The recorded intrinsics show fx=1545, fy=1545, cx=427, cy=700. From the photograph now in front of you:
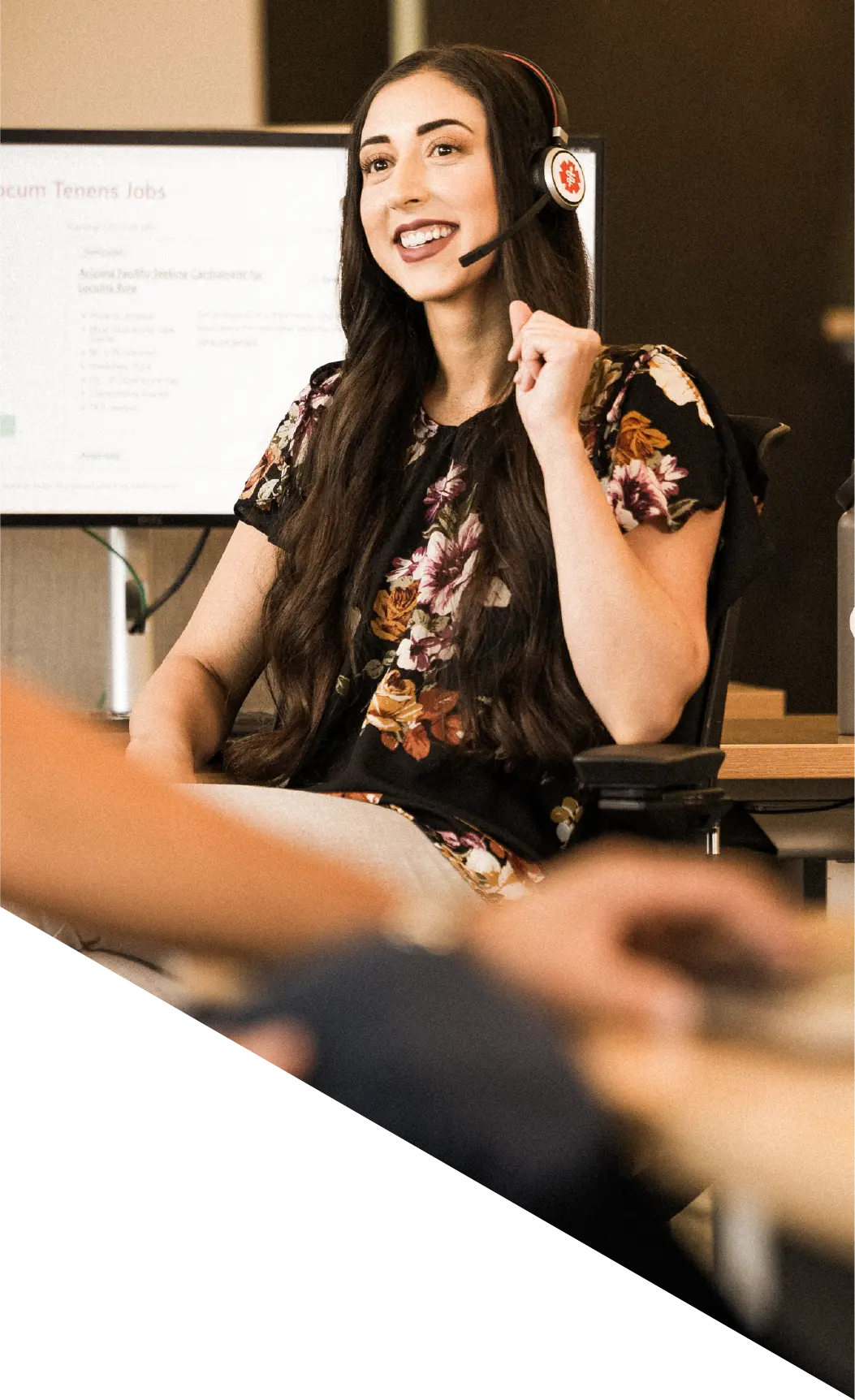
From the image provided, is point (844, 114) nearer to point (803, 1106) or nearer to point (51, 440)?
point (51, 440)

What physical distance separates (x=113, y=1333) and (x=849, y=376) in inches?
112

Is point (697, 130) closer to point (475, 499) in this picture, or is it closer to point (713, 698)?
point (475, 499)

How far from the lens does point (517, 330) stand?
150 cm

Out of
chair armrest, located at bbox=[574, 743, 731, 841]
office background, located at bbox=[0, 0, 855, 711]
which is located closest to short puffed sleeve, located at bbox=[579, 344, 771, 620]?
chair armrest, located at bbox=[574, 743, 731, 841]

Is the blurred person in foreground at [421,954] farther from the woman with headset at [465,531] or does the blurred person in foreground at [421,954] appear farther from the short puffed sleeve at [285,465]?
the short puffed sleeve at [285,465]

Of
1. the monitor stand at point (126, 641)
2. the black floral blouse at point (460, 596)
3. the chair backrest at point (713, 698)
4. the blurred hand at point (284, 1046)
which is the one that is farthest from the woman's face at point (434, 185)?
the blurred hand at point (284, 1046)

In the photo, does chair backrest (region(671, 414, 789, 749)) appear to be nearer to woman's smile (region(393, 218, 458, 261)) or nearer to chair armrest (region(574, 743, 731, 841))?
chair armrest (region(574, 743, 731, 841))

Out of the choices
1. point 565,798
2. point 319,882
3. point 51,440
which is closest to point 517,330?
point 565,798

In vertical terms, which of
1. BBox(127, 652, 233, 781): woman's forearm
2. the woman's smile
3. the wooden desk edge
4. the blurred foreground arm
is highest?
the woman's smile

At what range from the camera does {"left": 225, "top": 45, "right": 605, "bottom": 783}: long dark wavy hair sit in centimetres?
148

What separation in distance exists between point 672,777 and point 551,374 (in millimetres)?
426

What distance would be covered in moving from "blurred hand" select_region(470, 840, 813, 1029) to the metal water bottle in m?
1.34

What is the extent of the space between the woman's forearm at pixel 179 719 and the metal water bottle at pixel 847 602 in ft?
2.30

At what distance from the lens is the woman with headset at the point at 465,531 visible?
1424 mm
